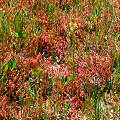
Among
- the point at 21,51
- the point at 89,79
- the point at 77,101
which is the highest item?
the point at 21,51

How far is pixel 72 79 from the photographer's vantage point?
378cm

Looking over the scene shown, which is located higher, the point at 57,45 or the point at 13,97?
the point at 57,45

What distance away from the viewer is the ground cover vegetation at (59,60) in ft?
11.1

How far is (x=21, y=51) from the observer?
14.0ft

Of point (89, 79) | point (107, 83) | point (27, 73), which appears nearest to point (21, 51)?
point (27, 73)

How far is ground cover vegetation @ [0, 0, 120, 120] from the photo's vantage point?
11.1 ft

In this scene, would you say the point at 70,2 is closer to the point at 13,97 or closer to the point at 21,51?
the point at 21,51

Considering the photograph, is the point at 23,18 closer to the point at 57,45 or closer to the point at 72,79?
the point at 57,45

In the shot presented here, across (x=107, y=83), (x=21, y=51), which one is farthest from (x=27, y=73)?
(x=107, y=83)

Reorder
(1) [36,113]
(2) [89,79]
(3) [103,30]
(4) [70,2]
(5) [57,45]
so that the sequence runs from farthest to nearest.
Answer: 1. (4) [70,2]
2. (3) [103,30]
3. (5) [57,45]
4. (2) [89,79]
5. (1) [36,113]

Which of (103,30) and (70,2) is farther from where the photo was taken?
(70,2)

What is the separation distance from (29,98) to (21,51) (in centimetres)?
107

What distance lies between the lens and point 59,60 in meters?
4.39

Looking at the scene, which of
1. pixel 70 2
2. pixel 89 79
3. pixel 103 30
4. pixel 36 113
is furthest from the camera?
pixel 70 2
